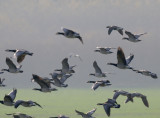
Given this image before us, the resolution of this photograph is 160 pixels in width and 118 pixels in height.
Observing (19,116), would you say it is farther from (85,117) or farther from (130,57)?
(130,57)

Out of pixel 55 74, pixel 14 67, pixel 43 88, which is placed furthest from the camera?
pixel 55 74

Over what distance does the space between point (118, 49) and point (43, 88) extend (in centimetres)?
458

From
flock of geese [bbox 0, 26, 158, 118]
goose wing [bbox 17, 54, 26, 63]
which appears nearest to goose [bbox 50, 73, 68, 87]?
flock of geese [bbox 0, 26, 158, 118]

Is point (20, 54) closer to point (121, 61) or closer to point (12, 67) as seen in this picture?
point (12, 67)

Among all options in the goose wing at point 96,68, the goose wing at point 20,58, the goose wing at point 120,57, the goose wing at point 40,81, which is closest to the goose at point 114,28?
the goose wing at point 96,68

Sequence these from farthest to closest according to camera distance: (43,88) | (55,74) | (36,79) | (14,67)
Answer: (55,74), (14,67), (43,88), (36,79)

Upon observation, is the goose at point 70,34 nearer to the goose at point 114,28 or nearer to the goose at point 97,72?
the goose at point 97,72

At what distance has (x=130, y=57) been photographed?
824 inches

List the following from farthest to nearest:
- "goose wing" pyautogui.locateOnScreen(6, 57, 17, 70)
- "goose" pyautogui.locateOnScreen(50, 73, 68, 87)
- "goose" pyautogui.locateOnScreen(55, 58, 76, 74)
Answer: "goose" pyautogui.locateOnScreen(55, 58, 76, 74) → "goose" pyautogui.locateOnScreen(50, 73, 68, 87) → "goose wing" pyautogui.locateOnScreen(6, 57, 17, 70)

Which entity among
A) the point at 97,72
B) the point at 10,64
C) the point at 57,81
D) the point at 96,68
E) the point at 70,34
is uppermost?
the point at 70,34

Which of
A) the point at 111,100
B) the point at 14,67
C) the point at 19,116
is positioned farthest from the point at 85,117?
the point at 14,67

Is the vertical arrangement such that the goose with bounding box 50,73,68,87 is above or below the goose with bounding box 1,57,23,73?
below

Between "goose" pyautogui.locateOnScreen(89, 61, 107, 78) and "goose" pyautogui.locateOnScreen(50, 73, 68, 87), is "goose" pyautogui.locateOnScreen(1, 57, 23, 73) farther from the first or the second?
"goose" pyautogui.locateOnScreen(89, 61, 107, 78)

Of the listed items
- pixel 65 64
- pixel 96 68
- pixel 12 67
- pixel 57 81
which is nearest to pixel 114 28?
pixel 96 68
